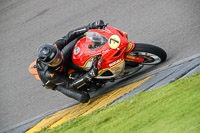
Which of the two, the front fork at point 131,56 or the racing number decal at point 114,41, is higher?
the racing number decal at point 114,41

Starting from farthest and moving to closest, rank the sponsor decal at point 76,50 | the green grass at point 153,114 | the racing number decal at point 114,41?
the sponsor decal at point 76,50 < the racing number decal at point 114,41 < the green grass at point 153,114

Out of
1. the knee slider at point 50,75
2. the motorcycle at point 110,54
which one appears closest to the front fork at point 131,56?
the motorcycle at point 110,54

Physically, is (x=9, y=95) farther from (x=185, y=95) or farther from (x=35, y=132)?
(x=185, y=95)

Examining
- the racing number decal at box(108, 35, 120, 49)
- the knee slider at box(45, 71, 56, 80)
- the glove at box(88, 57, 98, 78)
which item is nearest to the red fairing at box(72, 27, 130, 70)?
the racing number decal at box(108, 35, 120, 49)

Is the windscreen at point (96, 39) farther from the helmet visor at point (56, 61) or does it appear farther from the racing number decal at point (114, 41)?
the helmet visor at point (56, 61)

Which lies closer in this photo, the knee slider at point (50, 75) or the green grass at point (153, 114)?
the green grass at point (153, 114)

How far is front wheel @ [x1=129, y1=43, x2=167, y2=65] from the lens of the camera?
6.04 meters

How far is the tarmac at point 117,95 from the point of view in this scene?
5539 mm

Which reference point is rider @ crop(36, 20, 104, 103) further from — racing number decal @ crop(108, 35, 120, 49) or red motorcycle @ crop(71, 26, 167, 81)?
racing number decal @ crop(108, 35, 120, 49)

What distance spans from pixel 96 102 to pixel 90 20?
3.56 m

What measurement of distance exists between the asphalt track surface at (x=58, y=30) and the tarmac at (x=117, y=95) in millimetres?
283

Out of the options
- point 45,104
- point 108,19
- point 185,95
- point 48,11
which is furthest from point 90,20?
point 185,95

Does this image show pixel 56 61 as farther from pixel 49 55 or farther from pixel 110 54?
pixel 110 54

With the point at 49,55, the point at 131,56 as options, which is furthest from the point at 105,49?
the point at 49,55
